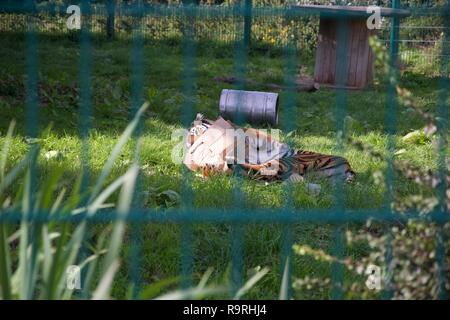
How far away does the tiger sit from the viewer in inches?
149

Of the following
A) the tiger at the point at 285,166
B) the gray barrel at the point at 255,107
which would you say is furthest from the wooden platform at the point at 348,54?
the tiger at the point at 285,166

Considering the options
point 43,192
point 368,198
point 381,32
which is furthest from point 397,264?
point 381,32

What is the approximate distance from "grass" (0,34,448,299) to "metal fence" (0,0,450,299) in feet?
0.27

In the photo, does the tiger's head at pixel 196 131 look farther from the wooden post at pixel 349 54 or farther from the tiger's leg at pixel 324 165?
the wooden post at pixel 349 54

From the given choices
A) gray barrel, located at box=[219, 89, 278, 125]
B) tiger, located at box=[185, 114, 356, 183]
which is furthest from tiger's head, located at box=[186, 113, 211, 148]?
gray barrel, located at box=[219, 89, 278, 125]

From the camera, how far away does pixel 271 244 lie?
280 centimetres

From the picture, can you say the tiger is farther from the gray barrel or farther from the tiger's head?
the gray barrel

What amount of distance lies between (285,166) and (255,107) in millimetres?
1523

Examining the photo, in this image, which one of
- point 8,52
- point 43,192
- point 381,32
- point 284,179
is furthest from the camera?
point 381,32

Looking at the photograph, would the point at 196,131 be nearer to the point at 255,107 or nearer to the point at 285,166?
the point at 285,166

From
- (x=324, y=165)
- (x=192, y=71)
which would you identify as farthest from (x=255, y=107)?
(x=192, y=71)

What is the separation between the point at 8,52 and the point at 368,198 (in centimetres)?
404

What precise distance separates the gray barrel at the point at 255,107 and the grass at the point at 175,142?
0.40 ft
